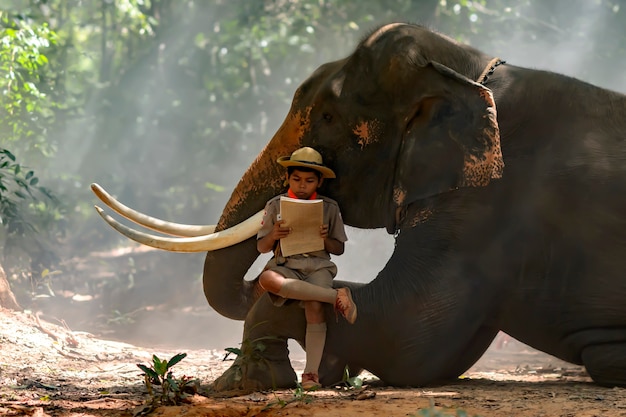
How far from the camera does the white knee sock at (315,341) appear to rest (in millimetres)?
4652

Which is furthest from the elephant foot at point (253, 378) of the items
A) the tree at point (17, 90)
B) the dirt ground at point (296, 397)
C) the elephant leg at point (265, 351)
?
the tree at point (17, 90)

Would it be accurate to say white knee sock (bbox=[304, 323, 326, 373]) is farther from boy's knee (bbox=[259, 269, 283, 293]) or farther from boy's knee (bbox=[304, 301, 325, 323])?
boy's knee (bbox=[259, 269, 283, 293])

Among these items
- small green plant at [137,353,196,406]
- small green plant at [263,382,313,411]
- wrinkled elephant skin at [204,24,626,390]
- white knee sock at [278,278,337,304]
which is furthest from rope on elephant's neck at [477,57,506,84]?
small green plant at [137,353,196,406]

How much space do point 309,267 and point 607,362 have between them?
1.50 meters

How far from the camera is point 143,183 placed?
19125 millimetres

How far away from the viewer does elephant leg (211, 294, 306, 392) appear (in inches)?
186

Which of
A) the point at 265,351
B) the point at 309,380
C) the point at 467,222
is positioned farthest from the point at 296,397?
the point at 467,222

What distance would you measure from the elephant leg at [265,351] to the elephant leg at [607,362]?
4.65 ft

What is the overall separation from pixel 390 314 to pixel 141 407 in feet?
4.65

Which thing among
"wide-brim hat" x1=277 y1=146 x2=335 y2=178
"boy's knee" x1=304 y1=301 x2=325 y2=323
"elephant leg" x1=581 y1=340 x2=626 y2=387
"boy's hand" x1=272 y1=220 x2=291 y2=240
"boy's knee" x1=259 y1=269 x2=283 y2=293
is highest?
"wide-brim hat" x1=277 y1=146 x2=335 y2=178

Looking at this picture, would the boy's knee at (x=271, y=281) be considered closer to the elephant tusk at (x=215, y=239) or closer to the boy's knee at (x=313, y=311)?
the boy's knee at (x=313, y=311)

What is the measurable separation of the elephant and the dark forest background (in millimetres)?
6469

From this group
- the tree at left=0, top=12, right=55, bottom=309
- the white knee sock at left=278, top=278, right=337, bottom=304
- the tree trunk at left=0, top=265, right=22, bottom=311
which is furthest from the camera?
the tree at left=0, top=12, right=55, bottom=309

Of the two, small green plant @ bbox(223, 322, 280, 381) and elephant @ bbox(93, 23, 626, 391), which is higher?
elephant @ bbox(93, 23, 626, 391)
